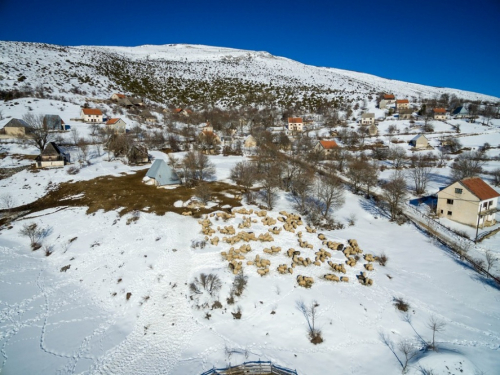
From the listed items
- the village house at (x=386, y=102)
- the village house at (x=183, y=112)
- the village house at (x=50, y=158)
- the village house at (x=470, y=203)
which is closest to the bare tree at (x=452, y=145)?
the village house at (x=470, y=203)

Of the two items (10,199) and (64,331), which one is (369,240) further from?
(10,199)

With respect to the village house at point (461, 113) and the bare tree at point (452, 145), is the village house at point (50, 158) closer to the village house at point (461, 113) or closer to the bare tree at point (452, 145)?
the bare tree at point (452, 145)

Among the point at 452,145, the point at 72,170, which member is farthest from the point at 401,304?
the point at 452,145

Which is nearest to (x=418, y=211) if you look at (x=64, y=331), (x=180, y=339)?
(x=180, y=339)

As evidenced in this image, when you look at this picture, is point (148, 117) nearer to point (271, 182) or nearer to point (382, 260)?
point (271, 182)

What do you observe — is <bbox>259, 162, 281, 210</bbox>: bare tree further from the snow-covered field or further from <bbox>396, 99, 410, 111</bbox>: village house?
<bbox>396, 99, 410, 111</bbox>: village house

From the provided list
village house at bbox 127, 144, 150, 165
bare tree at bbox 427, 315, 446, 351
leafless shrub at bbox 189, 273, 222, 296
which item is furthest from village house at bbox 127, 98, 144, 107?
bare tree at bbox 427, 315, 446, 351
